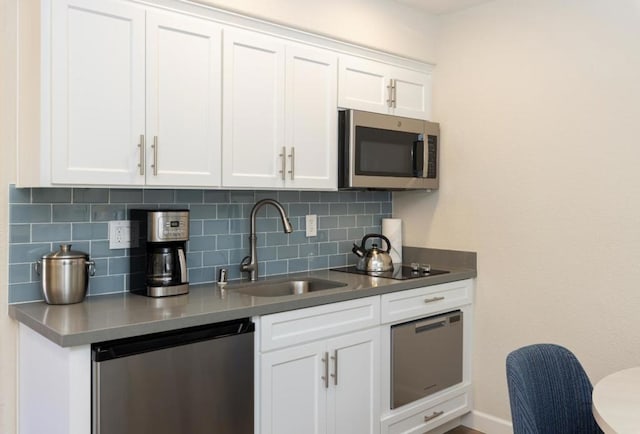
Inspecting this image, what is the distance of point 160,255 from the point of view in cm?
235

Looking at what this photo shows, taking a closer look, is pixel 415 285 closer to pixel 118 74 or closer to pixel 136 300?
pixel 136 300

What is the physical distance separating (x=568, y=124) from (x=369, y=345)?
153 centimetres

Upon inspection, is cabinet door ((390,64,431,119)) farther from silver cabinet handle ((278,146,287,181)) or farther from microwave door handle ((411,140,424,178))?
silver cabinet handle ((278,146,287,181))

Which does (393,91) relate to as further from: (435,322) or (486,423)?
(486,423)

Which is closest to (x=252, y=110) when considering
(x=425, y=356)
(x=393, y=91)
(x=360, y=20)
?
(x=360, y=20)

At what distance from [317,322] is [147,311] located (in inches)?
29.4

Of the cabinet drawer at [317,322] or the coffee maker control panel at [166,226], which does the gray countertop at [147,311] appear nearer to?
the cabinet drawer at [317,322]

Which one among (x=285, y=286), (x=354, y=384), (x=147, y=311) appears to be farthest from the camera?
(x=285, y=286)

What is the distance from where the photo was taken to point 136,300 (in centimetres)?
226

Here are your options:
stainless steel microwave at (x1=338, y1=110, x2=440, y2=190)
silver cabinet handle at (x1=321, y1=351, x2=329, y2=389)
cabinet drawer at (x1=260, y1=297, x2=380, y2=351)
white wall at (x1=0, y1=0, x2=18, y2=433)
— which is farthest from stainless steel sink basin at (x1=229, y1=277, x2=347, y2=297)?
white wall at (x1=0, y1=0, x2=18, y2=433)

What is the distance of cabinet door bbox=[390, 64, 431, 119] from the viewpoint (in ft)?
10.6

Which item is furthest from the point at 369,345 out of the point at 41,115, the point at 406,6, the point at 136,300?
the point at 406,6

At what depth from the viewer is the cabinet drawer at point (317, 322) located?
2254 millimetres

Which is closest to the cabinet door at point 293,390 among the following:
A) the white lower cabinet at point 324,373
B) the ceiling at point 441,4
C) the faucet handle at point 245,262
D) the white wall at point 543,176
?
the white lower cabinet at point 324,373
